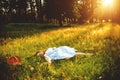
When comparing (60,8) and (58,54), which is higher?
(60,8)

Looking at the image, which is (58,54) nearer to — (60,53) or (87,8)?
(60,53)

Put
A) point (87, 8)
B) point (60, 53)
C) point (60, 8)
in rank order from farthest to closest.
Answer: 1. point (87, 8)
2. point (60, 8)
3. point (60, 53)

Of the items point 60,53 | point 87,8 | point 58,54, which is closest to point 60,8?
point 87,8

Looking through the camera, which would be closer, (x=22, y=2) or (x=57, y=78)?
(x=57, y=78)

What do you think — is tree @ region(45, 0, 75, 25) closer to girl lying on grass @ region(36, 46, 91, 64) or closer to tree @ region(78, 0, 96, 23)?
tree @ region(78, 0, 96, 23)

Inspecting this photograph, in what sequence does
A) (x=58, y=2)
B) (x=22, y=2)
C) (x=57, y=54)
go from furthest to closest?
(x=22, y=2), (x=58, y=2), (x=57, y=54)

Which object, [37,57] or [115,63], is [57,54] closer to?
[37,57]

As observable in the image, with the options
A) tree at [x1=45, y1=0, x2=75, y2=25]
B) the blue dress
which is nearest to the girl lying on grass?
the blue dress

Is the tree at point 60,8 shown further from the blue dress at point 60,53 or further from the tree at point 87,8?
the blue dress at point 60,53

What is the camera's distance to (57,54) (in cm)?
1145

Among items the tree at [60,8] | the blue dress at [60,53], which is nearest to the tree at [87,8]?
the tree at [60,8]

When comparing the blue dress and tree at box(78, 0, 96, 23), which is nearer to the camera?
the blue dress

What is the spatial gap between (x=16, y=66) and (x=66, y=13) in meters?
42.8

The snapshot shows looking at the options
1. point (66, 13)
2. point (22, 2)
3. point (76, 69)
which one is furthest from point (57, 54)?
point (22, 2)
